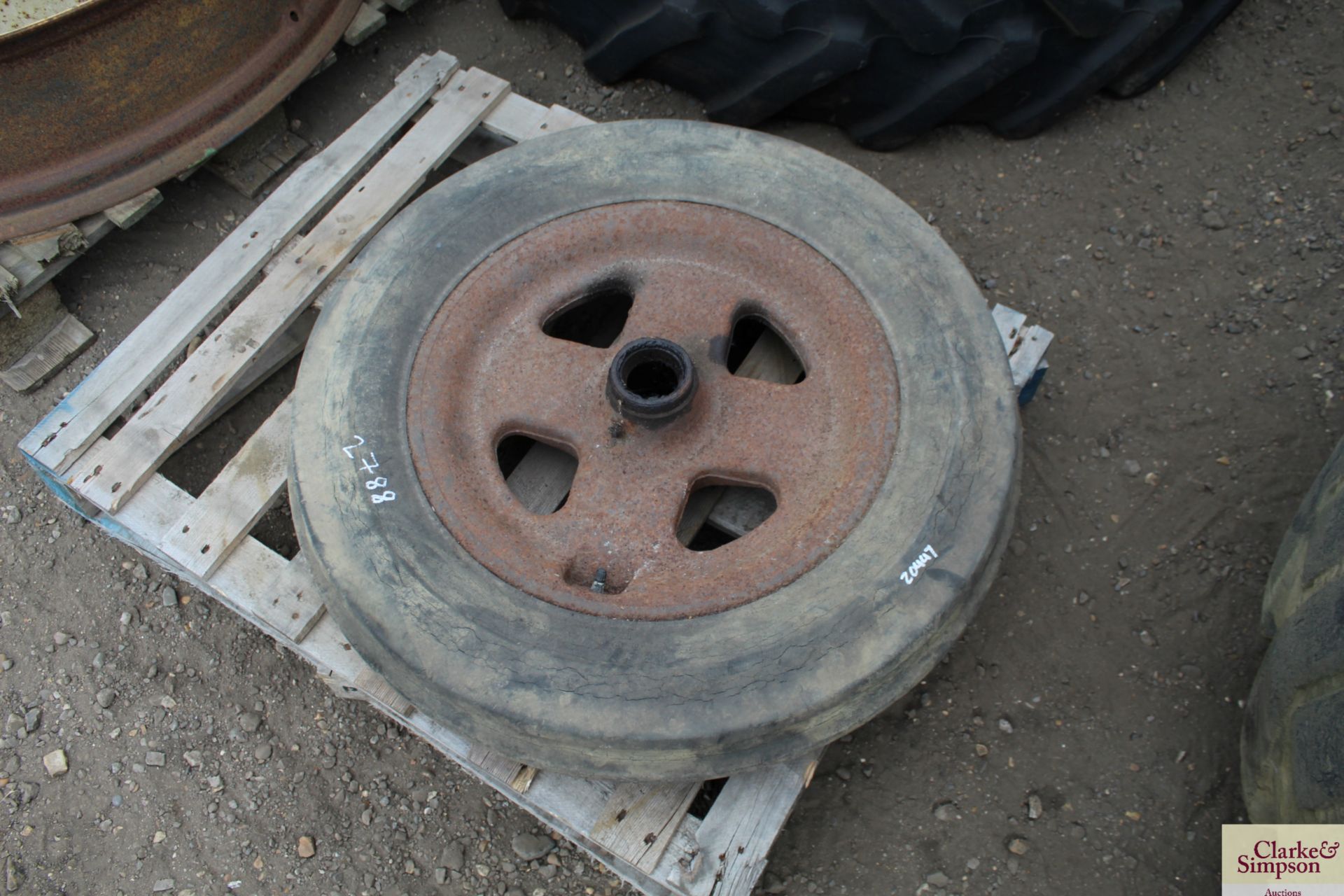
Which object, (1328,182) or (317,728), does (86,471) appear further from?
(1328,182)

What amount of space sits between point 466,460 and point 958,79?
1797 mm

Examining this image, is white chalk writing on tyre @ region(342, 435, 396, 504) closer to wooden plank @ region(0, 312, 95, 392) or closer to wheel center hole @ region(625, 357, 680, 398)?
wheel center hole @ region(625, 357, 680, 398)

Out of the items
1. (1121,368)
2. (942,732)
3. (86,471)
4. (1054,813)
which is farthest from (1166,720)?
(86,471)

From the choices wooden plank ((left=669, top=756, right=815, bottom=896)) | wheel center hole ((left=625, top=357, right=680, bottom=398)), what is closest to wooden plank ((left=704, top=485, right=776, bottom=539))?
wheel center hole ((left=625, top=357, right=680, bottom=398))

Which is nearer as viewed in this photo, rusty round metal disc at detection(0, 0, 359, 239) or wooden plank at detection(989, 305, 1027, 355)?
rusty round metal disc at detection(0, 0, 359, 239)

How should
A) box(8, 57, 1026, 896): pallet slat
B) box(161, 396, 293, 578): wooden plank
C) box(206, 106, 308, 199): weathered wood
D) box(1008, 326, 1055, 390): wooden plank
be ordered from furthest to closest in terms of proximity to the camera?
box(206, 106, 308, 199): weathered wood < box(1008, 326, 1055, 390): wooden plank < box(161, 396, 293, 578): wooden plank < box(8, 57, 1026, 896): pallet slat

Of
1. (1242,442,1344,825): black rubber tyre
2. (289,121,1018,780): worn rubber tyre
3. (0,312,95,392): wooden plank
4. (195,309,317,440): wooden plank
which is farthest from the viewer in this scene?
(0,312,95,392): wooden plank

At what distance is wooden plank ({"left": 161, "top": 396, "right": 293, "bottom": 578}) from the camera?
2.38 m

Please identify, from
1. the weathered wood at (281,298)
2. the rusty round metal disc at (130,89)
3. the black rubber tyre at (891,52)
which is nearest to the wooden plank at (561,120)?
the weathered wood at (281,298)

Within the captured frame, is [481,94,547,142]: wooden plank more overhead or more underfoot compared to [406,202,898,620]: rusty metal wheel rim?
more overhead

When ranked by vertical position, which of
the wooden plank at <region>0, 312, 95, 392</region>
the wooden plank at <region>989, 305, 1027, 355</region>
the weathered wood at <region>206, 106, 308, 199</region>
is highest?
the wooden plank at <region>989, 305, 1027, 355</region>

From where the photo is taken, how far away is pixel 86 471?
2.46 m

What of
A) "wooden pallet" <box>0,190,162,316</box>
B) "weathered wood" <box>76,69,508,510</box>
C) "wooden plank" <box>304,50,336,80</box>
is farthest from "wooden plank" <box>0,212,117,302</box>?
"wooden plank" <box>304,50,336,80</box>

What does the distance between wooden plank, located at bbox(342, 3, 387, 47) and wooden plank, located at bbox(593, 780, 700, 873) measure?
2.48 m
